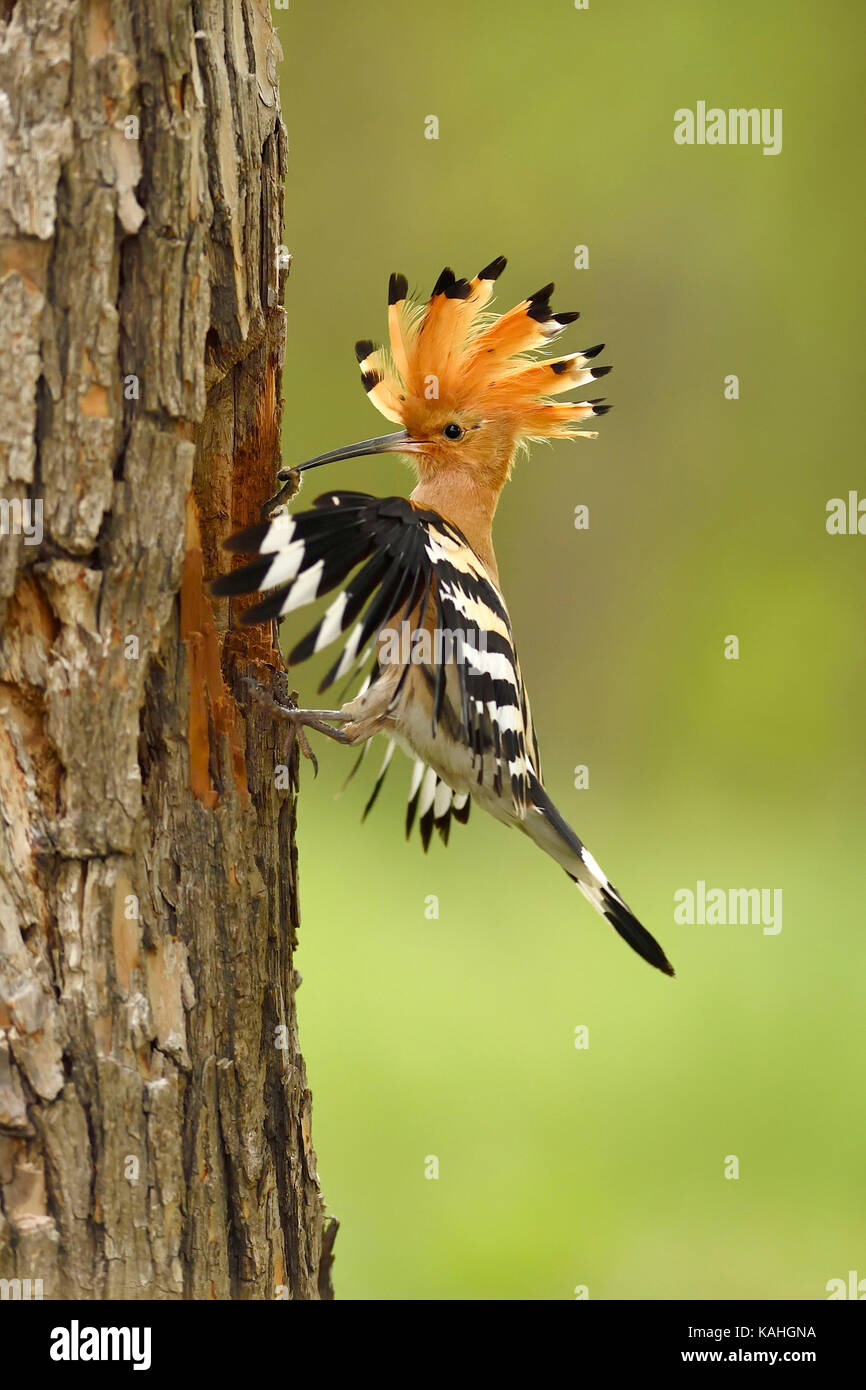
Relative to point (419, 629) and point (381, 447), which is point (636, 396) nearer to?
point (381, 447)

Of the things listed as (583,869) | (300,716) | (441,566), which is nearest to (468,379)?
(441,566)

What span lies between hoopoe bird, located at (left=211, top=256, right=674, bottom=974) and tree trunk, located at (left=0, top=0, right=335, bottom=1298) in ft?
0.50

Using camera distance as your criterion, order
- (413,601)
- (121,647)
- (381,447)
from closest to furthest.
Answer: (121,647) < (413,601) < (381,447)

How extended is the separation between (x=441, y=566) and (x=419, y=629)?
13 centimetres

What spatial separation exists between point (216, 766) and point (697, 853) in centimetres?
432

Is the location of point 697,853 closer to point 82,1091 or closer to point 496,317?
point 496,317

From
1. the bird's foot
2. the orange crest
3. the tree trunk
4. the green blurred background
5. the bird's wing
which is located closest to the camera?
the tree trunk

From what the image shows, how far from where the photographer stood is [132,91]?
1422mm

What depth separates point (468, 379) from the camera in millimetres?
2252

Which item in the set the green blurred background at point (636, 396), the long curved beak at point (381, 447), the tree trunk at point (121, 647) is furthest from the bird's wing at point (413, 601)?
the green blurred background at point (636, 396)

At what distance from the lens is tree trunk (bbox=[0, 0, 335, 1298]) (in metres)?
1.41

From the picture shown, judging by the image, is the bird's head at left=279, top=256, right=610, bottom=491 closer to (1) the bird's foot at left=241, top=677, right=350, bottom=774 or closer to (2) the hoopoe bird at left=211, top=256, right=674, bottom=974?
(2) the hoopoe bird at left=211, top=256, right=674, bottom=974

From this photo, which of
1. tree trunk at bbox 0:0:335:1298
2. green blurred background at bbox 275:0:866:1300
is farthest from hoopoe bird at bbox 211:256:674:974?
green blurred background at bbox 275:0:866:1300

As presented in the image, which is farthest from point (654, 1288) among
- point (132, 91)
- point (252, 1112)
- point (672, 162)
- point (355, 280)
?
point (672, 162)
